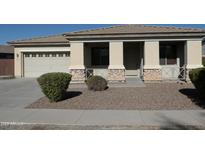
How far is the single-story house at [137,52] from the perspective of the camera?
16.1 meters

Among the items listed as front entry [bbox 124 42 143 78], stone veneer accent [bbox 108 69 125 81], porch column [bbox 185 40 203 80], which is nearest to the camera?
porch column [bbox 185 40 203 80]

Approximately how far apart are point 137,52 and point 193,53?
4492 millimetres

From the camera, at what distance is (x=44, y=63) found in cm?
2288

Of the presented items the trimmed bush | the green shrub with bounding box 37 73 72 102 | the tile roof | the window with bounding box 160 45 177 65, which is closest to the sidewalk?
the green shrub with bounding box 37 73 72 102

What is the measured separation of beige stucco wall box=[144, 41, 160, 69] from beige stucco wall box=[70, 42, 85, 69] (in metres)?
4.35

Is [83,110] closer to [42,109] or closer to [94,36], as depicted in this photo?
[42,109]

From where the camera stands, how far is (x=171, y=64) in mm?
17984

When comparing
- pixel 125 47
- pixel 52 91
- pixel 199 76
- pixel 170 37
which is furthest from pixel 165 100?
pixel 125 47

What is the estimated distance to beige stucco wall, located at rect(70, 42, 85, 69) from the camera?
16.6 m

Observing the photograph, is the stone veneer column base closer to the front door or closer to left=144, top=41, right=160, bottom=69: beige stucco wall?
the front door

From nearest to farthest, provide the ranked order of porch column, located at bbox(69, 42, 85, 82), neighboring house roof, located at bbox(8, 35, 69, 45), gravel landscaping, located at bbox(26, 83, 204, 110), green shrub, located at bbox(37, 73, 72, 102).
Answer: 1. gravel landscaping, located at bbox(26, 83, 204, 110)
2. green shrub, located at bbox(37, 73, 72, 102)
3. porch column, located at bbox(69, 42, 85, 82)
4. neighboring house roof, located at bbox(8, 35, 69, 45)

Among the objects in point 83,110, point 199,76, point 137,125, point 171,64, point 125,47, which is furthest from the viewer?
point 125,47

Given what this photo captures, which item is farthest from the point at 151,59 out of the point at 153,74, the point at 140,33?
the point at 140,33

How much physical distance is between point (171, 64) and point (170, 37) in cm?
259
